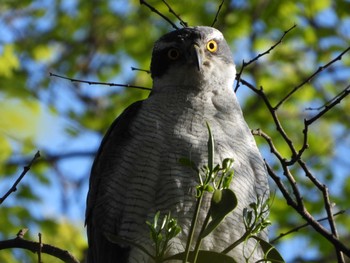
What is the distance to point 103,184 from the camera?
4285 mm

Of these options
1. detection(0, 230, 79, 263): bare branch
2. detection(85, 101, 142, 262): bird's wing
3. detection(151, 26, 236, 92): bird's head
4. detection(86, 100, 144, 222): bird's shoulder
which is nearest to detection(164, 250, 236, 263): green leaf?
detection(0, 230, 79, 263): bare branch

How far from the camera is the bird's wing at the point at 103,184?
4102 mm

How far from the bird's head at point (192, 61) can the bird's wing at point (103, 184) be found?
0.43 metres

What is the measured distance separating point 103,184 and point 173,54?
121cm

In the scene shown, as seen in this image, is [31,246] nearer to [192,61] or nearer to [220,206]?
[220,206]

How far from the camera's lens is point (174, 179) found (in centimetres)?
394

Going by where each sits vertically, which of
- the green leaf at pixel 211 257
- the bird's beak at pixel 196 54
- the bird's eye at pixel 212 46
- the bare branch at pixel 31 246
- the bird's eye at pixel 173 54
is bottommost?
the green leaf at pixel 211 257

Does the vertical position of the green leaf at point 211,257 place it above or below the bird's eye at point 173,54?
below

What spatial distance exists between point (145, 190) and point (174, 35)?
1.46 metres

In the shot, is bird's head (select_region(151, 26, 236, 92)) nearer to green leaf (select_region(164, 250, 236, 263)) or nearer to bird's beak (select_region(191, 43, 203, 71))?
bird's beak (select_region(191, 43, 203, 71))

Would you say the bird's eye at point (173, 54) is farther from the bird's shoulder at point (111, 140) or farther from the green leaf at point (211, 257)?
the green leaf at point (211, 257)

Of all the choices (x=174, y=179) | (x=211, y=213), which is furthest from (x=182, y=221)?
(x=211, y=213)

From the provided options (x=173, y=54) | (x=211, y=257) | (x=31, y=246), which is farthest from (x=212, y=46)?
(x=211, y=257)

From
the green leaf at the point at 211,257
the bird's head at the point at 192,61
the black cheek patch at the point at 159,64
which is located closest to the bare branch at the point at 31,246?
the green leaf at the point at 211,257
